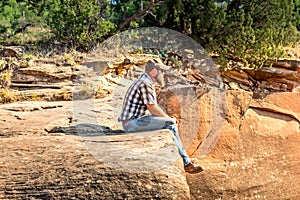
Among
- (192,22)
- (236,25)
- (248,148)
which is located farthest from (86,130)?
(192,22)

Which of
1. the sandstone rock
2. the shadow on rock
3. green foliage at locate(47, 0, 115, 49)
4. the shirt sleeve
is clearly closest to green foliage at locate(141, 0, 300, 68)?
green foliage at locate(47, 0, 115, 49)

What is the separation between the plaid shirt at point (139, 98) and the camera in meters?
4.64

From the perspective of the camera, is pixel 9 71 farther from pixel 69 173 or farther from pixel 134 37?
pixel 69 173

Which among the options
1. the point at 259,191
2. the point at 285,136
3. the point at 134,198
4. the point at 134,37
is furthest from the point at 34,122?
the point at 134,37

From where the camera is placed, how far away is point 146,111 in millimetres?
4863

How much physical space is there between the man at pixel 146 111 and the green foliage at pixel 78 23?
15.9 ft

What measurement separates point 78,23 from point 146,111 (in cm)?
521

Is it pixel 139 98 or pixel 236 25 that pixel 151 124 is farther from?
pixel 236 25

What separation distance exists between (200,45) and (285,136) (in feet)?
12.7

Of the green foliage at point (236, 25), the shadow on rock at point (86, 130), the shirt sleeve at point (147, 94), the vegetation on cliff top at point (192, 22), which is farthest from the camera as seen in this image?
the green foliage at point (236, 25)

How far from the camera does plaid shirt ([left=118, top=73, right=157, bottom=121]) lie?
4645 millimetres

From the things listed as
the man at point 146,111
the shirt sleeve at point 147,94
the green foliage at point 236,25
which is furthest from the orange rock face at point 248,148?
the green foliage at point 236,25

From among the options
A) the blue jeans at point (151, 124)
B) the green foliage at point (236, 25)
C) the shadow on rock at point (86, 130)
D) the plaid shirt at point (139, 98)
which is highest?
the green foliage at point (236, 25)

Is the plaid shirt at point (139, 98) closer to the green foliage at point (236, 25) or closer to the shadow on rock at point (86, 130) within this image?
the shadow on rock at point (86, 130)
